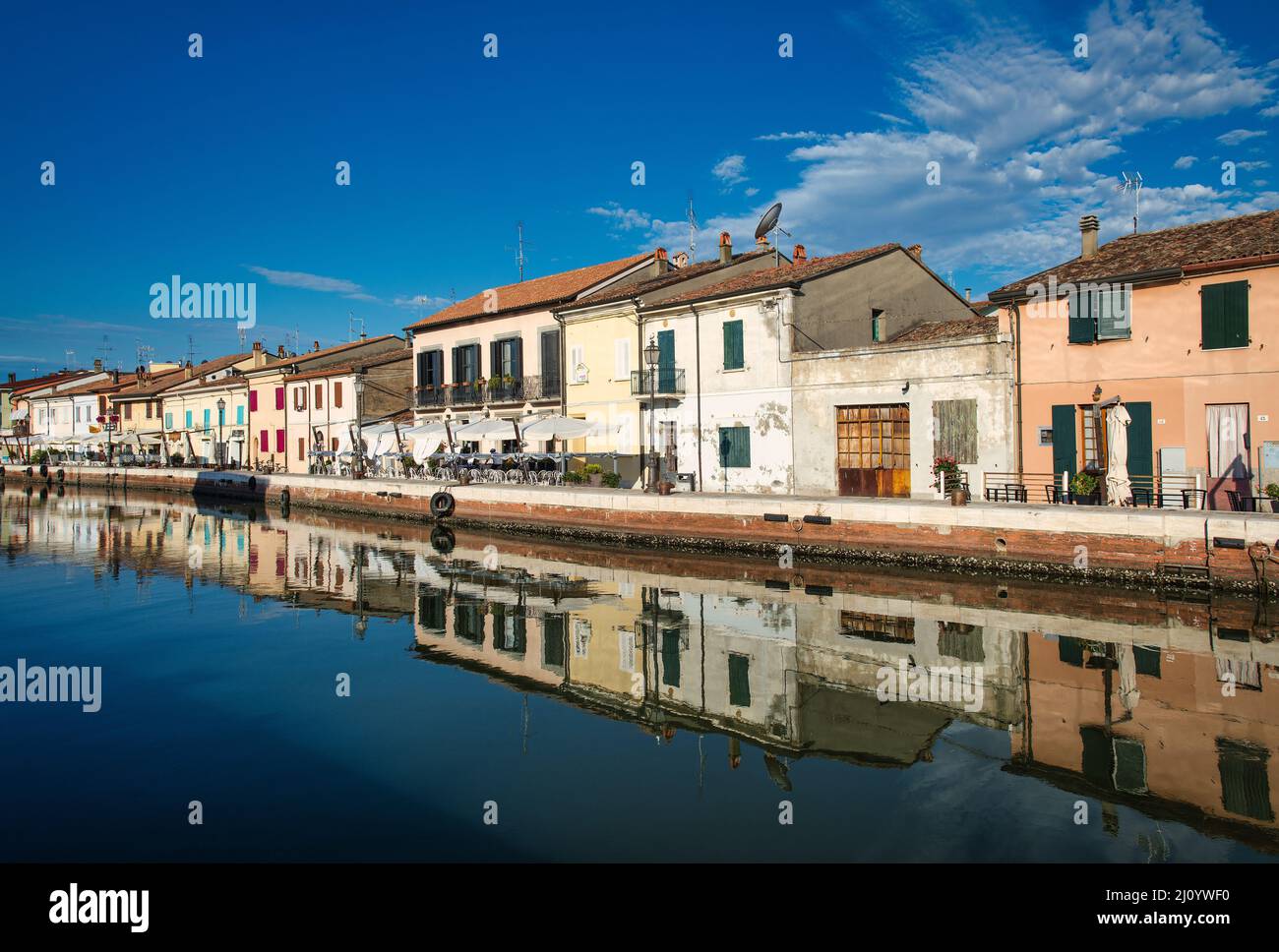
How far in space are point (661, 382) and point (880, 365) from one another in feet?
24.7

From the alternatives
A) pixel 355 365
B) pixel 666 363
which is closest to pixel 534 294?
pixel 666 363

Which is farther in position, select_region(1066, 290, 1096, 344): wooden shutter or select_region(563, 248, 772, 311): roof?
select_region(563, 248, 772, 311): roof

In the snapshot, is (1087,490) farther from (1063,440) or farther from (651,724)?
(651,724)

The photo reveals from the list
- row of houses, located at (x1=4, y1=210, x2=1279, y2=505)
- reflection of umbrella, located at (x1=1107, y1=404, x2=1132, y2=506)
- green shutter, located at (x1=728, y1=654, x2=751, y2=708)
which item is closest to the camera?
green shutter, located at (x1=728, y1=654, x2=751, y2=708)

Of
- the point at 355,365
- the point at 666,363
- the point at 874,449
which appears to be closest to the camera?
the point at 874,449

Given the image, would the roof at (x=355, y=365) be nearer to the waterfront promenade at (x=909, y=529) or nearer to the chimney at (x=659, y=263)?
the waterfront promenade at (x=909, y=529)

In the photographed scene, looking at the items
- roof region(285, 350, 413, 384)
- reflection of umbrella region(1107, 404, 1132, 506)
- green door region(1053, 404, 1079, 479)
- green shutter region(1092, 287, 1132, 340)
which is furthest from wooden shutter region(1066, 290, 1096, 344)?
roof region(285, 350, 413, 384)

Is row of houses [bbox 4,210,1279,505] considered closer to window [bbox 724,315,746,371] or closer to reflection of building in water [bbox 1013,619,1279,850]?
window [bbox 724,315,746,371]

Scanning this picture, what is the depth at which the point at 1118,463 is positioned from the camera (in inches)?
663

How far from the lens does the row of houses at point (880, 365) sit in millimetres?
17484

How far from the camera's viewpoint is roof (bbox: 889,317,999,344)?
21031mm

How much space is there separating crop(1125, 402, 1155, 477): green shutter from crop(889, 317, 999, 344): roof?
376cm
